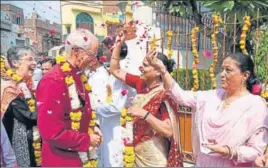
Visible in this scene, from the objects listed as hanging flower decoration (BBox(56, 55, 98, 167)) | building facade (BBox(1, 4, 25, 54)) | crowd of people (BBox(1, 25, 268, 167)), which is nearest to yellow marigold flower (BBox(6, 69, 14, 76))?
crowd of people (BBox(1, 25, 268, 167))

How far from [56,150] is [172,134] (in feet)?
2.54

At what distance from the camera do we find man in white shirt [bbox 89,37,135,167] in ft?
9.59

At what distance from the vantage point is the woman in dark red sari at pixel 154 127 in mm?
2147

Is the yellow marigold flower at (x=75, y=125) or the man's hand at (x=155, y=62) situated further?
the man's hand at (x=155, y=62)

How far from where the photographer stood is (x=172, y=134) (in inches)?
85.9

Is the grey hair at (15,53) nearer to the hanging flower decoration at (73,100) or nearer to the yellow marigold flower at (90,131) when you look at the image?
the hanging flower decoration at (73,100)

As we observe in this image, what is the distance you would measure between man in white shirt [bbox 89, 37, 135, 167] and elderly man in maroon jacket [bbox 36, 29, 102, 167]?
0.85 m

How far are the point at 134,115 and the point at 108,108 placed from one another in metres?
0.83

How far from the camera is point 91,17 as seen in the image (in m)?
4.32

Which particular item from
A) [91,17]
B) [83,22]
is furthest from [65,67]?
[91,17]

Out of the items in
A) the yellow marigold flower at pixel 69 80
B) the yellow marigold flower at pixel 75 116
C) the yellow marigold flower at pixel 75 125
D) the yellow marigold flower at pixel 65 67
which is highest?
the yellow marigold flower at pixel 65 67

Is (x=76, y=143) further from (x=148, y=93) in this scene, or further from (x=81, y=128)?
(x=148, y=93)

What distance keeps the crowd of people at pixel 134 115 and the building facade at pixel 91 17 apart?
2.79 feet

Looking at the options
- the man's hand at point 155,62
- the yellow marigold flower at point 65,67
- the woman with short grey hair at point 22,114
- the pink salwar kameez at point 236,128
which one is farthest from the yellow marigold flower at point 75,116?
the pink salwar kameez at point 236,128
